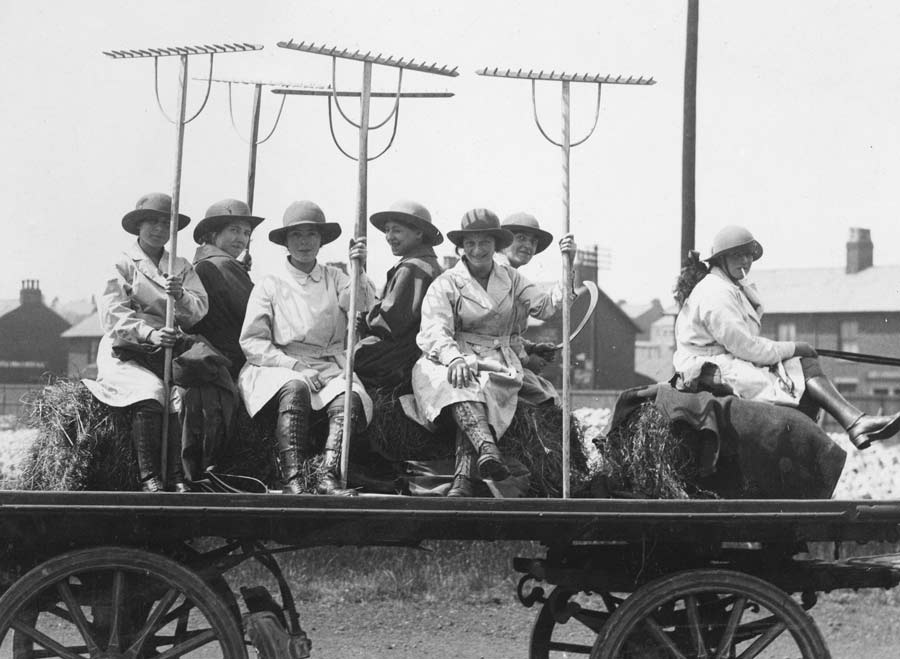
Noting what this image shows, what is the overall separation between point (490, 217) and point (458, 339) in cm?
62

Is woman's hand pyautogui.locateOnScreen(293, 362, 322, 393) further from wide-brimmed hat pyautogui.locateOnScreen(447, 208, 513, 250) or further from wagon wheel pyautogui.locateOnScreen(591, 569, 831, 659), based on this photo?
wagon wheel pyautogui.locateOnScreen(591, 569, 831, 659)

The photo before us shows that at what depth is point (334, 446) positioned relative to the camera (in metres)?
4.84

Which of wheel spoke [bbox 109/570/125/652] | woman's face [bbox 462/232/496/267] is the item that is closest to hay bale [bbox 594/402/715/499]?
woman's face [bbox 462/232/496/267]

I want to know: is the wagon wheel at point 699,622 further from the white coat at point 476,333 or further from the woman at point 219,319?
the woman at point 219,319

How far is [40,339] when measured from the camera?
44594 millimetres

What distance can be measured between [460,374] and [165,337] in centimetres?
131

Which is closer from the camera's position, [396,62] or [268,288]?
[396,62]

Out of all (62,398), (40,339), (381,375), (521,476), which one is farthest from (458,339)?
(40,339)

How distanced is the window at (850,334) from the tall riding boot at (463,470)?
136 feet

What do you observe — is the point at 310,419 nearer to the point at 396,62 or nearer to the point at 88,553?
the point at 88,553

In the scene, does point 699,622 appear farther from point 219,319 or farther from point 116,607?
point 219,319

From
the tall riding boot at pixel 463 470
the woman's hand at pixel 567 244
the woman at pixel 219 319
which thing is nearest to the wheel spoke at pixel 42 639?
the woman at pixel 219 319

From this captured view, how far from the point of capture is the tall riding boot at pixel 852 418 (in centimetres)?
488

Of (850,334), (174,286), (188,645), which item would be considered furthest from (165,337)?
(850,334)
